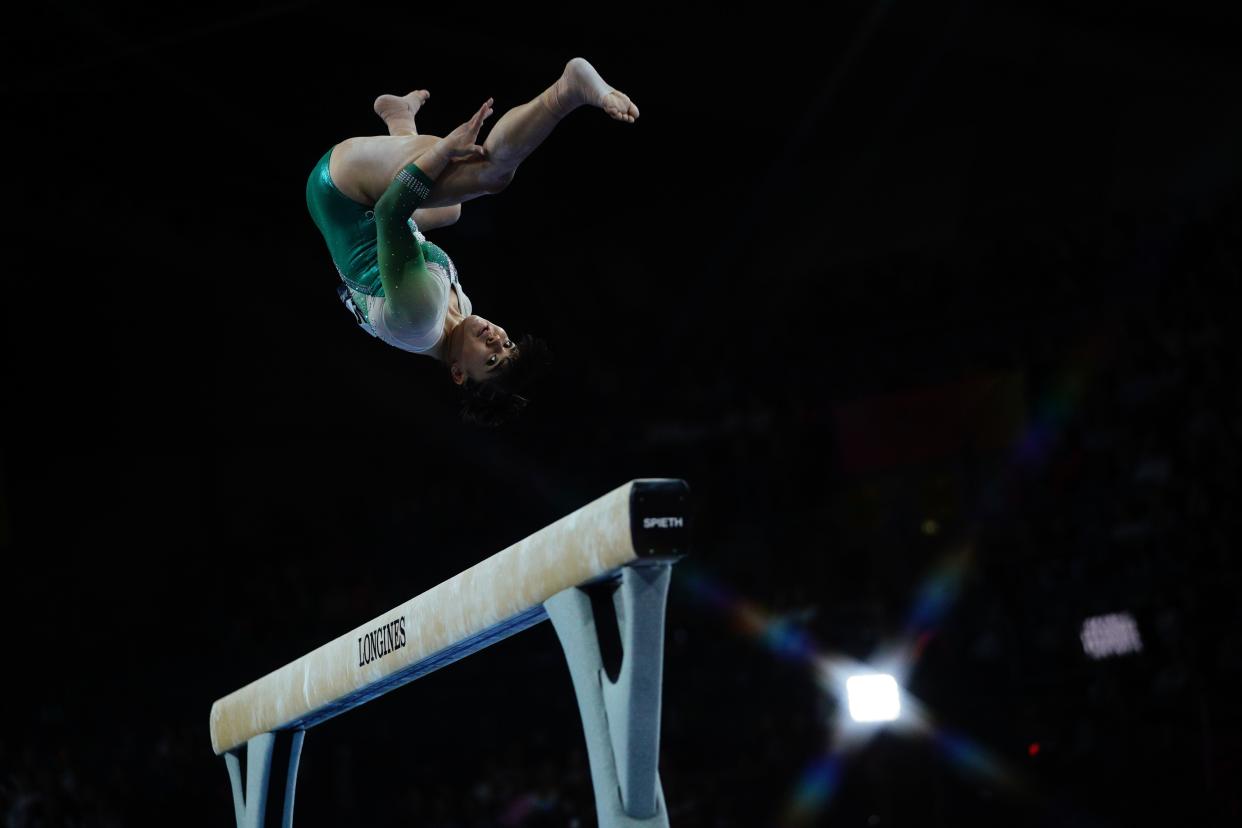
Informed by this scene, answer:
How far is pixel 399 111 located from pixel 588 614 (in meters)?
2.35

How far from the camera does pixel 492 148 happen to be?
399cm

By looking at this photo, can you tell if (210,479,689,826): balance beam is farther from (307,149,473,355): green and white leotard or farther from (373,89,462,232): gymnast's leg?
(373,89,462,232): gymnast's leg

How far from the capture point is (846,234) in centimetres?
1458

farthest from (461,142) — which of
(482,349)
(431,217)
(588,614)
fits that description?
(588,614)

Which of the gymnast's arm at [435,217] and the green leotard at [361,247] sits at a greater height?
the gymnast's arm at [435,217]

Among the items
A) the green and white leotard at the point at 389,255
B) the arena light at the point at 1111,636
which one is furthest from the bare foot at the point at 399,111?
the arena light at the point at 1111,636

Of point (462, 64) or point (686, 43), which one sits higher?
point (686, 43)

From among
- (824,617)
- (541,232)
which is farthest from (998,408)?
(541,232)

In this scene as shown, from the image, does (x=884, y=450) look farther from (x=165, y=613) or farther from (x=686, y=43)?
(x=165, y=613)

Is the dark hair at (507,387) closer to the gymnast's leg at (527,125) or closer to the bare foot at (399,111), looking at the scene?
the gymnast's leg at (527,125)

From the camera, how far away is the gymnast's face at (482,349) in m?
4.29

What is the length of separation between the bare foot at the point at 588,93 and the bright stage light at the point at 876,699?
4945 mm

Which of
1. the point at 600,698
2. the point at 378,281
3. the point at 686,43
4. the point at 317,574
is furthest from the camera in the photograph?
the point at 317,574

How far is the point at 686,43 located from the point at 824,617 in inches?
198
